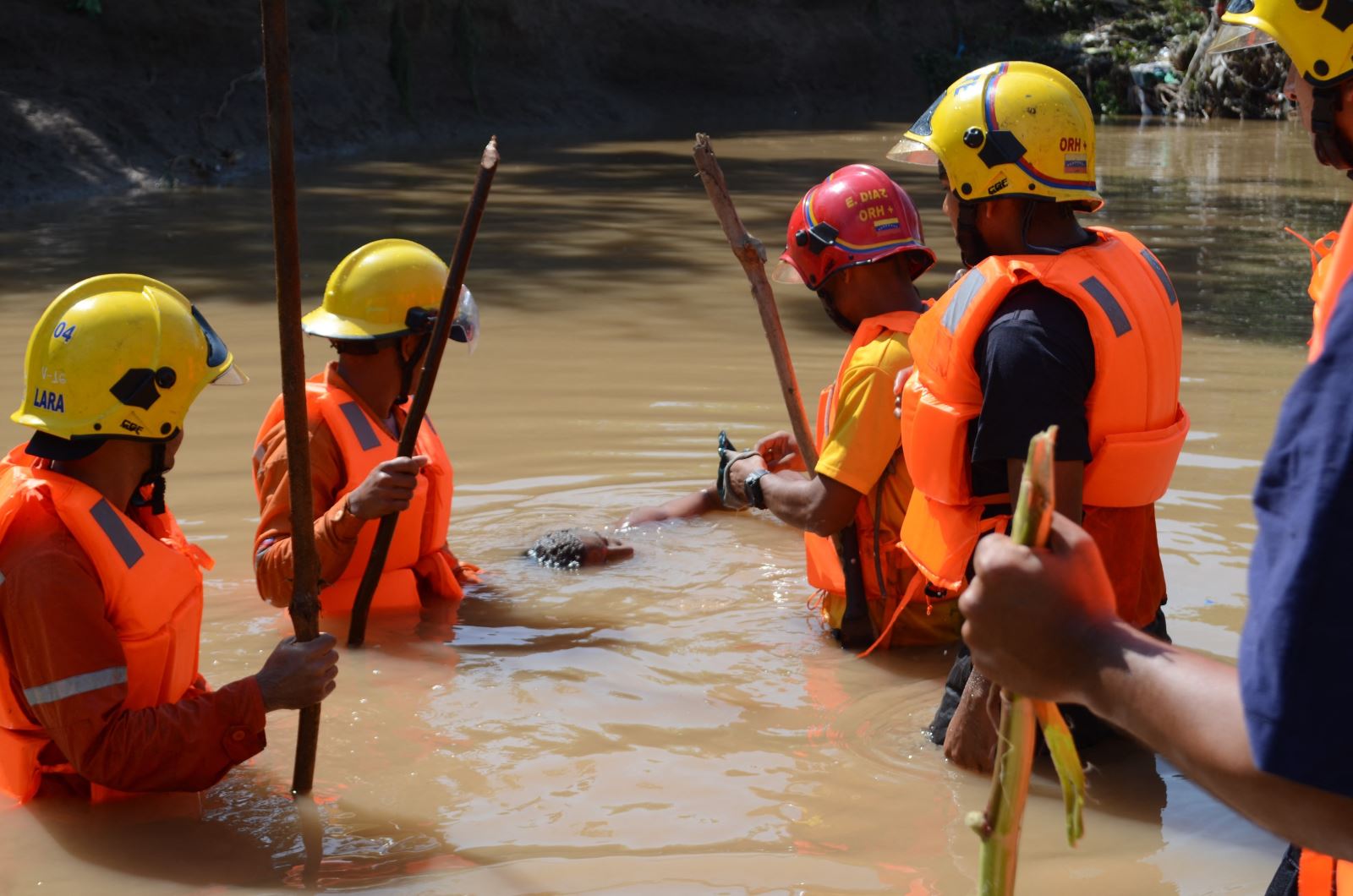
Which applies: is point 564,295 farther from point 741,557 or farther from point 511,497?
point 741,557

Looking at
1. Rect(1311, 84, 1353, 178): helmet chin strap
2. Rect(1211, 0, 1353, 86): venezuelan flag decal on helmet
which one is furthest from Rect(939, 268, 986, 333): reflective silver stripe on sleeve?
Rect(1311, 84, 1353, 178): helmet chin strap

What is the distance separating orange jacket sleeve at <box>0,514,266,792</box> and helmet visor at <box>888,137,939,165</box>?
7.24 feet

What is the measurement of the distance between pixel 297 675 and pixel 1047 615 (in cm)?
228

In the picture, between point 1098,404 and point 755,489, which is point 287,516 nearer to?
point 755,489

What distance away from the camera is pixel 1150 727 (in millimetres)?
1663

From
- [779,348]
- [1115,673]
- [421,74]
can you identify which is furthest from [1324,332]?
[421,74]

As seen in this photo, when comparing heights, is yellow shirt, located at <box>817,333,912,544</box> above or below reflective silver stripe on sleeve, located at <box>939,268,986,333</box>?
below

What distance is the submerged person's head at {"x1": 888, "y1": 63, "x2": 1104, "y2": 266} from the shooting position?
390cm

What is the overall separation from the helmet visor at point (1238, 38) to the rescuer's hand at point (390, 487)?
2.49 meters

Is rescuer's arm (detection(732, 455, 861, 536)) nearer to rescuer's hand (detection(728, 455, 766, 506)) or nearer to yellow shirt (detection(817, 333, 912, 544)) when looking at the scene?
yellow shirt (detection(817, 333, 912, 544))

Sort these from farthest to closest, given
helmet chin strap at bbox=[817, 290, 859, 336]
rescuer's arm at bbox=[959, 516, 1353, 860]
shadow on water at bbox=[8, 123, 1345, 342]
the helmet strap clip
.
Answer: shadow on water at bbox=[8, 123, 1345, 342]
helmet chin strap at bbox=[817, 290, 859, 336]
the helmet strap clip
rescuer's arm at bbox=[959, 516, 1353, 860]

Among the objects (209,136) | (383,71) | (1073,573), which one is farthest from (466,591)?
(383,71)

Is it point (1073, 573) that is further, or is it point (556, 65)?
point (556, 65)

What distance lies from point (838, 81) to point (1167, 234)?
45.0 ft
